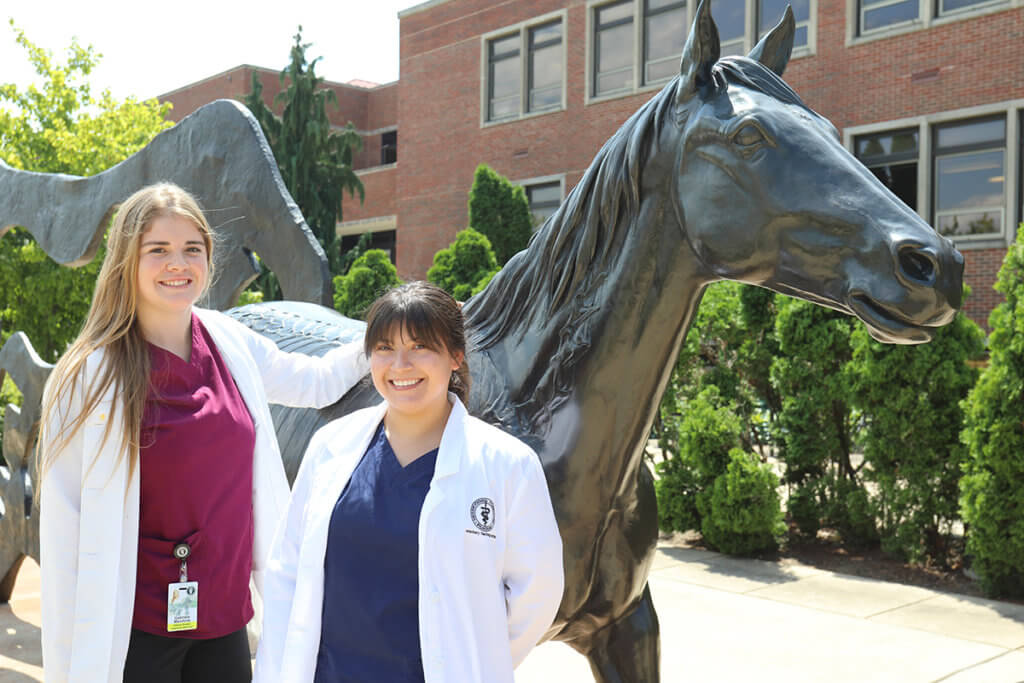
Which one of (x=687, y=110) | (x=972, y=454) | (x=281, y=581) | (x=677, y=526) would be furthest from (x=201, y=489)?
(x=677, y=526)

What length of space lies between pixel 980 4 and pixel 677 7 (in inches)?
234

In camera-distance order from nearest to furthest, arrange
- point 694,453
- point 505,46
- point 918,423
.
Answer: point 918,423 → point 694,453 → point 505,46

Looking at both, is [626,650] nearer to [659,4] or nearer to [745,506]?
[745,506]

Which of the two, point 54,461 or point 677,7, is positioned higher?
point 677,7

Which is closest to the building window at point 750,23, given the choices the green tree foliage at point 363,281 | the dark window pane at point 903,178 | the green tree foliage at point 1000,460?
the dark window pane at point 903,178

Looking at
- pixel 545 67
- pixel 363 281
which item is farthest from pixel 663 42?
pixel 363 281

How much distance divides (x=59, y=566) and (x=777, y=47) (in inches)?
87.6

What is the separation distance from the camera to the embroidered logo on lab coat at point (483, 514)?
1.69m

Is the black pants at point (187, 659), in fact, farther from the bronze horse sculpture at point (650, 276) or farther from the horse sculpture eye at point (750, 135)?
the horse sculpture eye at point (750, 135)

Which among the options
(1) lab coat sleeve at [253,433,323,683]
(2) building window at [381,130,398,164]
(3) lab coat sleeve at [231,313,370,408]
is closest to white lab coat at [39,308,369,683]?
(1) lab coat sleeve at [253,433,323,683]

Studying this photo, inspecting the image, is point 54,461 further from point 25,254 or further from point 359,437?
point 25,254

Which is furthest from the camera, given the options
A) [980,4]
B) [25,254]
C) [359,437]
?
[980,4]

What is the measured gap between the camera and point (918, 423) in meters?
6.41

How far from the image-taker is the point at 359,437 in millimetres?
1908
